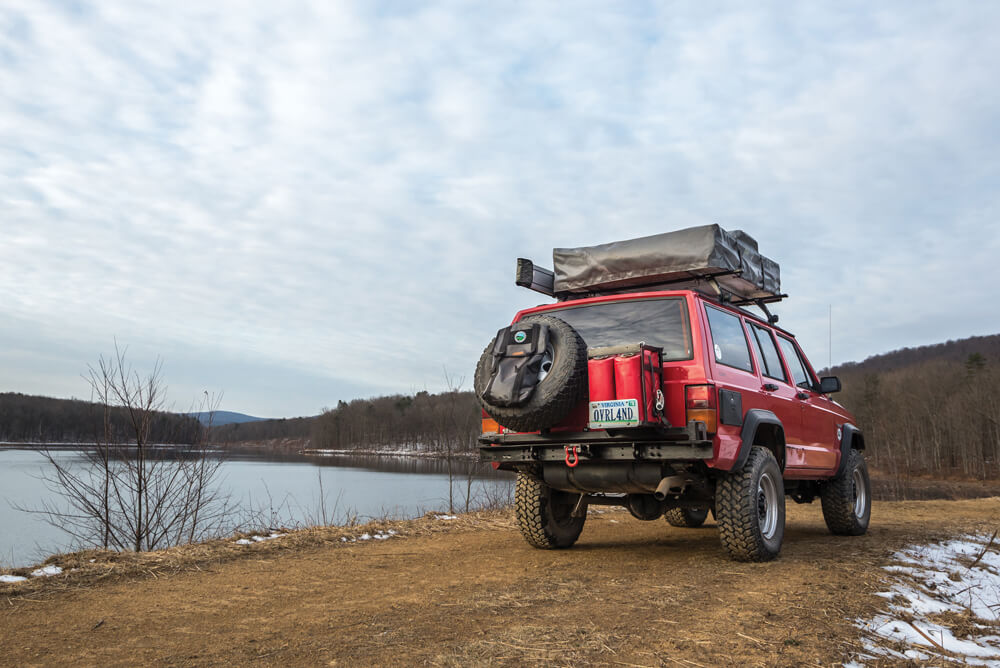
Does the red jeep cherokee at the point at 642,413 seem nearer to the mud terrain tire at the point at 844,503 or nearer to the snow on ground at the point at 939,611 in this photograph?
A: the snow on ground at the point at 939,611

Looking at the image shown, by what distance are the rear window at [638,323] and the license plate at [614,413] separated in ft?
1.96

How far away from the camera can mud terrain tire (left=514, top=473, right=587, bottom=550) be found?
602cm

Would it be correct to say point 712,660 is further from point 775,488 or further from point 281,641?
point 775,488

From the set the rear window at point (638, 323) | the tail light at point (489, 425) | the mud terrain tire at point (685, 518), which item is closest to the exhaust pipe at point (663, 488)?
the rear window at point (638, 323)

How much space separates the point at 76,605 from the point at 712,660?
357 cm

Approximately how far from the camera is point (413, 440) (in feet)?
276

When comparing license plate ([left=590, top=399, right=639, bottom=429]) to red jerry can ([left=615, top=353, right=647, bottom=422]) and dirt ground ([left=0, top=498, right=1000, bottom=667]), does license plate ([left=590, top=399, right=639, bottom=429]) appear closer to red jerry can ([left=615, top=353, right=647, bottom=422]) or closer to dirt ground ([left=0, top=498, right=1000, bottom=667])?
red jerry can ([left=615, top=353, right=647, bottom=422])

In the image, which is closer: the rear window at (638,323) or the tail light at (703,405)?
the tail light at (703,405)

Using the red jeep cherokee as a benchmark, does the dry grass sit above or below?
below

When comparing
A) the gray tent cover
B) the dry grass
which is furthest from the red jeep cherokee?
the dry grass

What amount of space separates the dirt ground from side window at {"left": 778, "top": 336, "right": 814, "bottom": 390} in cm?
162

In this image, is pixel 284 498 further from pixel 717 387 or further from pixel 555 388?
pixel 717 387

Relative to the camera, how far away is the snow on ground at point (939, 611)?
3295 mm

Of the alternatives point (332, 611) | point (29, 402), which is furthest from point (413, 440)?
point (332, 611)
